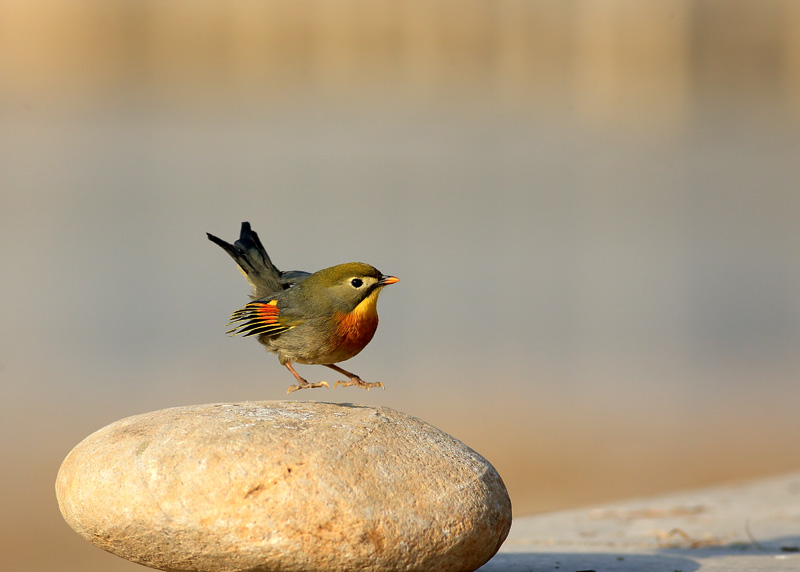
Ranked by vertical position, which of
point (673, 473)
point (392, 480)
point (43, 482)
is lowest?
point (673, 473)

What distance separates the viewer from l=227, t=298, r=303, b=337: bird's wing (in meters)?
6.38

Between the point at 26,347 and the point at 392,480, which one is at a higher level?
the point at 392,480

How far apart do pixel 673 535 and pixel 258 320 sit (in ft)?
13.4

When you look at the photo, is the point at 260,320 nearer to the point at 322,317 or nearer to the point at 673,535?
the point at 322,317

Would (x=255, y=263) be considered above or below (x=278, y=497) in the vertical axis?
above

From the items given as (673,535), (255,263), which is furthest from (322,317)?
(673,535)

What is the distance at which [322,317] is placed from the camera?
6.18 m

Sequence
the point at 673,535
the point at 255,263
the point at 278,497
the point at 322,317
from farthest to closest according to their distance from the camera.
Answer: the point at 673,535, the point at 255,263, the point at 322,317, the point at 278,497

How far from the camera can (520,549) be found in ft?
26.0

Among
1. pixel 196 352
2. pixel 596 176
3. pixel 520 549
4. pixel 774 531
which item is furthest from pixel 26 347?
pixel 596 176

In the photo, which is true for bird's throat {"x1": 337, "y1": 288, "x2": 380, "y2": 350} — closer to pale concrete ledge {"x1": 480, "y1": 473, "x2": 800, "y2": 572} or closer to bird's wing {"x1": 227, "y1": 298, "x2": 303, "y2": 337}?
bird's wing {"x1": 227, "y1": 298, "x2": 303, "y2": 337}

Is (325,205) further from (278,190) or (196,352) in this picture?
(196,352)

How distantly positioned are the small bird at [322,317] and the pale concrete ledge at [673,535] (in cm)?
187

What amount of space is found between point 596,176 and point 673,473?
25117 millimetres
